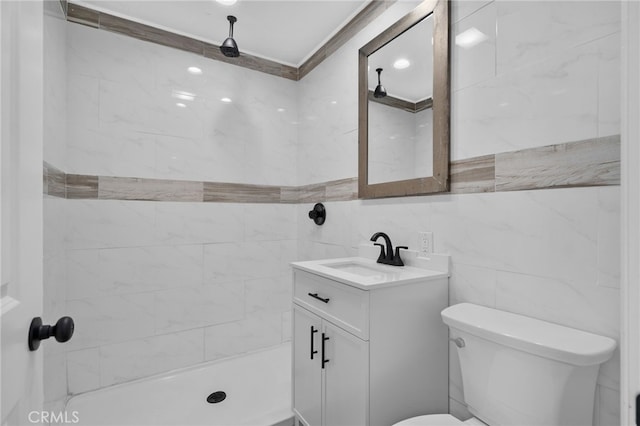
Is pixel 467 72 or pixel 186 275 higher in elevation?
pixel 467 72

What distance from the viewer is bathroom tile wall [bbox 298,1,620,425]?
894 millimetres

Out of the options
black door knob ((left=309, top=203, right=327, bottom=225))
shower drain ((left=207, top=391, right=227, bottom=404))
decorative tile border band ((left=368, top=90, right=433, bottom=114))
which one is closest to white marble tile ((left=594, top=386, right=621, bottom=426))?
decorative tile border band ((left=368, top=90, right=433, bottom=114))

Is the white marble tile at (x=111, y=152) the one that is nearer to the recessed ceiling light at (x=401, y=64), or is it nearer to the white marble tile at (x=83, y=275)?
the white marble tile at (x=83, y=275)

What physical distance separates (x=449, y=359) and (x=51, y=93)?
2181 millimetres

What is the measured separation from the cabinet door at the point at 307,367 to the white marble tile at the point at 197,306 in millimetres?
810

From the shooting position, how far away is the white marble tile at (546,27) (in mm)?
906

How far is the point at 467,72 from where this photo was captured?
4.18 ft

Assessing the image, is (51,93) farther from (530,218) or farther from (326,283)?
(530,218)

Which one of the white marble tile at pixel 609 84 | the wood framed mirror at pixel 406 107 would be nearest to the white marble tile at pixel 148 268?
the wood framed mirror at pixel 406 107

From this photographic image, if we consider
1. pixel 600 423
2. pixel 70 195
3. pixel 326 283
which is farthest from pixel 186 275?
pixel 600 423

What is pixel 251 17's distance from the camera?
193 cm

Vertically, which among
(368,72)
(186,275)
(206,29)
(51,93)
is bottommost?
(186,275)

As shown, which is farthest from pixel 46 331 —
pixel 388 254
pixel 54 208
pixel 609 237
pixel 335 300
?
pixel 609 237

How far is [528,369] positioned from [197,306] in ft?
6.45
